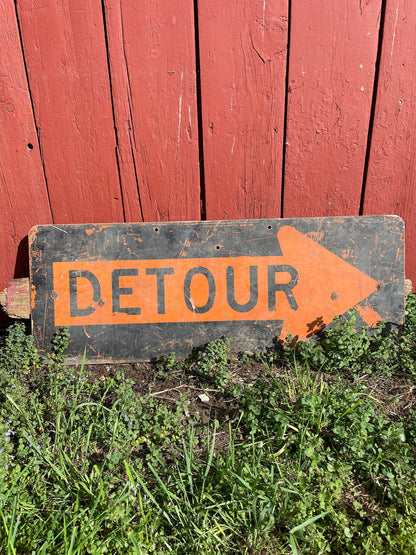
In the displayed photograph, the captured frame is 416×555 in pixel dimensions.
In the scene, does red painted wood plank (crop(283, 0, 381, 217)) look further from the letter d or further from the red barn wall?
the letter d

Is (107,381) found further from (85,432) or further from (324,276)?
(324,276)

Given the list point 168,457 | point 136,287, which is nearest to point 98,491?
point 168,457

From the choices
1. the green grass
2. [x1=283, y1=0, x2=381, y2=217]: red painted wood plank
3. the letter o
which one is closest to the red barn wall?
[x1=283, y1=0, x2=381, y2=217]: red painted wood plank

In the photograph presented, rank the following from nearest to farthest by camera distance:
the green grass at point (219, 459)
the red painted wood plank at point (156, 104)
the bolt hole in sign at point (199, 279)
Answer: the green grass at point (219, 459)
the red painted wood plank at point (156, 104)
the bolt hole in sign at point (199, 279)

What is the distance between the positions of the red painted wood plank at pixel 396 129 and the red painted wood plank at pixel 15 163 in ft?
6.51

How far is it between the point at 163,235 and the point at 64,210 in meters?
0.64

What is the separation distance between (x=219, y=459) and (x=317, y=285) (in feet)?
3.79

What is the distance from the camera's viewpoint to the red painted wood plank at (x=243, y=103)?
1.86 meters

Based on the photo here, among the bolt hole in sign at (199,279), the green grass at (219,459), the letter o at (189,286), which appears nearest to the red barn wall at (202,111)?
the bolt hole in sign at (199,279)

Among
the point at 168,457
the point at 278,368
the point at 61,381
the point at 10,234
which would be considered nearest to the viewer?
the point at 168,457

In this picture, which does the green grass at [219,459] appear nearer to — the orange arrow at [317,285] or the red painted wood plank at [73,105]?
the orange arrow at [317,285]

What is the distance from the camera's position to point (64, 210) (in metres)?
2.15

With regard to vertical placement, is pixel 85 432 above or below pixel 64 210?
below

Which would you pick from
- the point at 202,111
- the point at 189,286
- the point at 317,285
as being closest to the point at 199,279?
the point at 189,286
